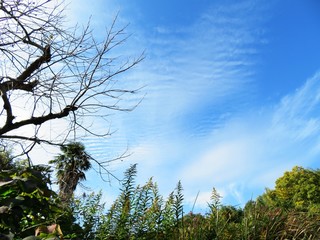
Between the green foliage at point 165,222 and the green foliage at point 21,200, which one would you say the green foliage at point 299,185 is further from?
the green foliage at point 21,200

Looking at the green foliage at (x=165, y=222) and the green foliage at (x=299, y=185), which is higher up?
the green foliage at (x=299, y=185)

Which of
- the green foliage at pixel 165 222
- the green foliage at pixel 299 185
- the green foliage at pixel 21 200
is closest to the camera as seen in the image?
the green foliage at pixel 21 200

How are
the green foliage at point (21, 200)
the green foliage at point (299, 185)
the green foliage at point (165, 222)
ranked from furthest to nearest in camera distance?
the green foliage at point (299, 185) < the green foliage at point (165, 222) < the green foliage at point (21, 200)

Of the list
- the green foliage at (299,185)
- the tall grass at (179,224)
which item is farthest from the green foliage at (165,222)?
the green foliage at (299,185)

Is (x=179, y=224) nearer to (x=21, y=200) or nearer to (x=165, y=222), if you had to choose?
(x=165, y=222)

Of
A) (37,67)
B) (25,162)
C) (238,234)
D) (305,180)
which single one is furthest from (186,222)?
(305,180)

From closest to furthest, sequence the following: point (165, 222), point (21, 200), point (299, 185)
Result: point (21, 200) → point (165, 222) → point (299, 185)

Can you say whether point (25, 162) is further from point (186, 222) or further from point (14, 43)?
point (186, 222)

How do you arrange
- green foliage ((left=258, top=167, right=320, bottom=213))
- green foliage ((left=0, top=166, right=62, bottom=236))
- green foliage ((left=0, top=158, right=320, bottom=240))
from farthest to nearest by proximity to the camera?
green foliage ((left=258, top=167, right=320, bottom=213)) → green foliage ((left=0, top=158, right=320, bottom=240)) → green foliage ((left=0, top=166, right=62, bottom=236))

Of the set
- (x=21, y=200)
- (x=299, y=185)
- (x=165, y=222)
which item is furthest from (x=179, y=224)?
(x=299, y=185)

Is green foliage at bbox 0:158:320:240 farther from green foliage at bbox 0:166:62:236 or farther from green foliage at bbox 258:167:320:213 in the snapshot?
green foliage at bbox 258:167:320:213

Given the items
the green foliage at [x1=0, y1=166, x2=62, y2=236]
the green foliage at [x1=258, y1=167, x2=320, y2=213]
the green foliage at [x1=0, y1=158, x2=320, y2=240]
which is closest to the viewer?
the green foliage at [x1=0, y1=166, x2=62, y2=236]

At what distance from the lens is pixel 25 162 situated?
675cm

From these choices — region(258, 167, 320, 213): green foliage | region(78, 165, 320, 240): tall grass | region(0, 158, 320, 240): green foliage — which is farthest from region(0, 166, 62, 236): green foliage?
region(258, 167, 320, 213): green foliage
